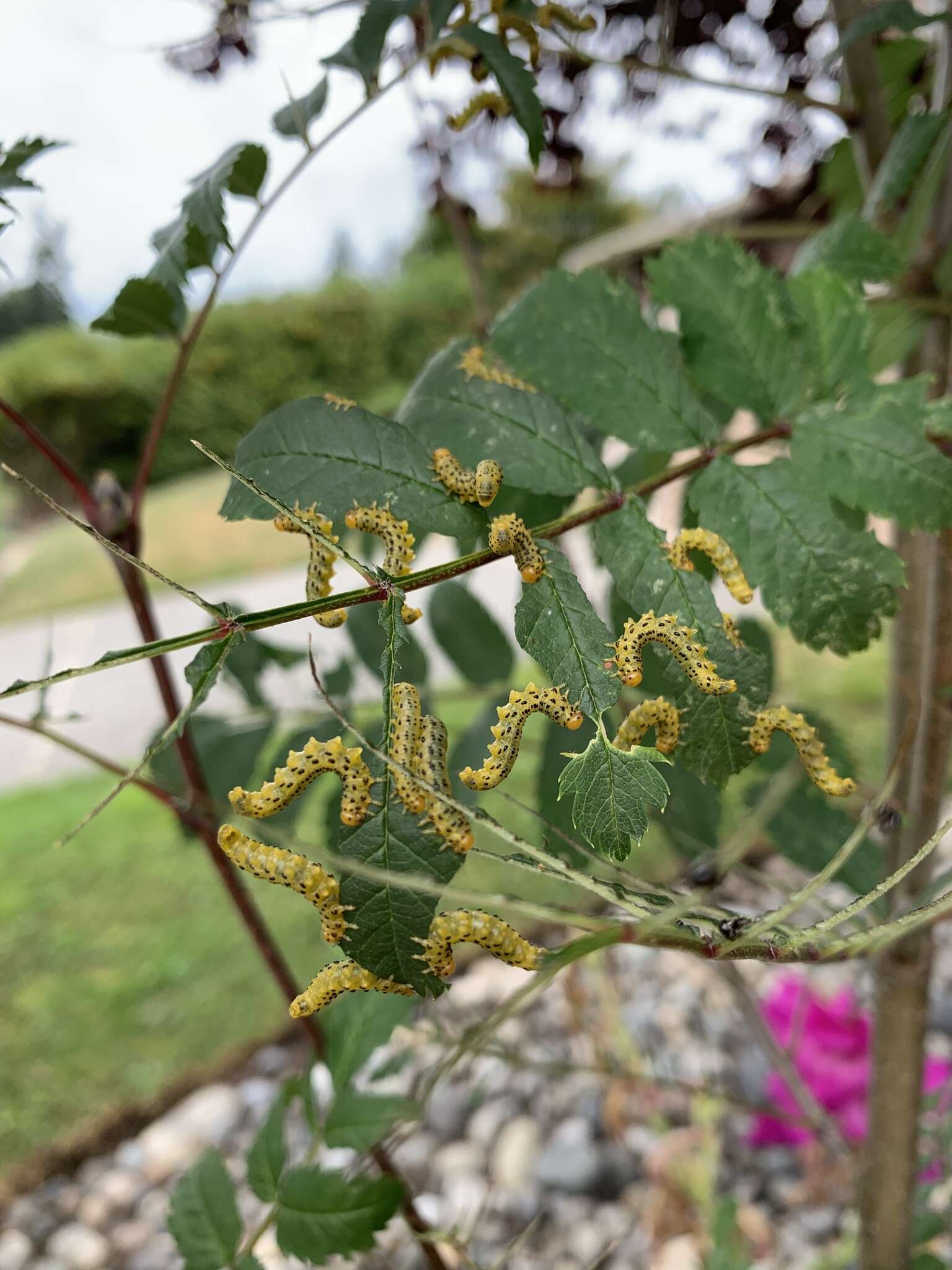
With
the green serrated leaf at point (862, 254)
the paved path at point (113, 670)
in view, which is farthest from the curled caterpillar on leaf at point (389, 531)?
the paved path at point (113, 670)

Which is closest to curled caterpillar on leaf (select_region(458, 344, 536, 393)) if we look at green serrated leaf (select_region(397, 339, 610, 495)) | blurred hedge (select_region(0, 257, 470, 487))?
green serrated leaf (select_region(397, 339, 610, 495))

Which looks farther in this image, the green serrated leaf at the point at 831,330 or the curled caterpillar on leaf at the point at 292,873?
the green serrated leaf at the point at 831,330

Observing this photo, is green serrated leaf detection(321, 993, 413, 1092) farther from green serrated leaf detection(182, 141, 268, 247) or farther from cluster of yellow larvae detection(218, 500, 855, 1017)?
green serrated leaf detection(182, 141, 268, 247)

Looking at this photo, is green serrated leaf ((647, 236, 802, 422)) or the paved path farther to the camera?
the paved path

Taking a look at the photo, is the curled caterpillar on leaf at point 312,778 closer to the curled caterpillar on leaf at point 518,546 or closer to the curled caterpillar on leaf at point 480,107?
the curled caterpillar on leaf at point 518,546

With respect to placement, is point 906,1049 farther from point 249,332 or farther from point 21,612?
point 249,332

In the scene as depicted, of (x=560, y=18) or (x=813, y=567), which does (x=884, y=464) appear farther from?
(x=560, y=18)
